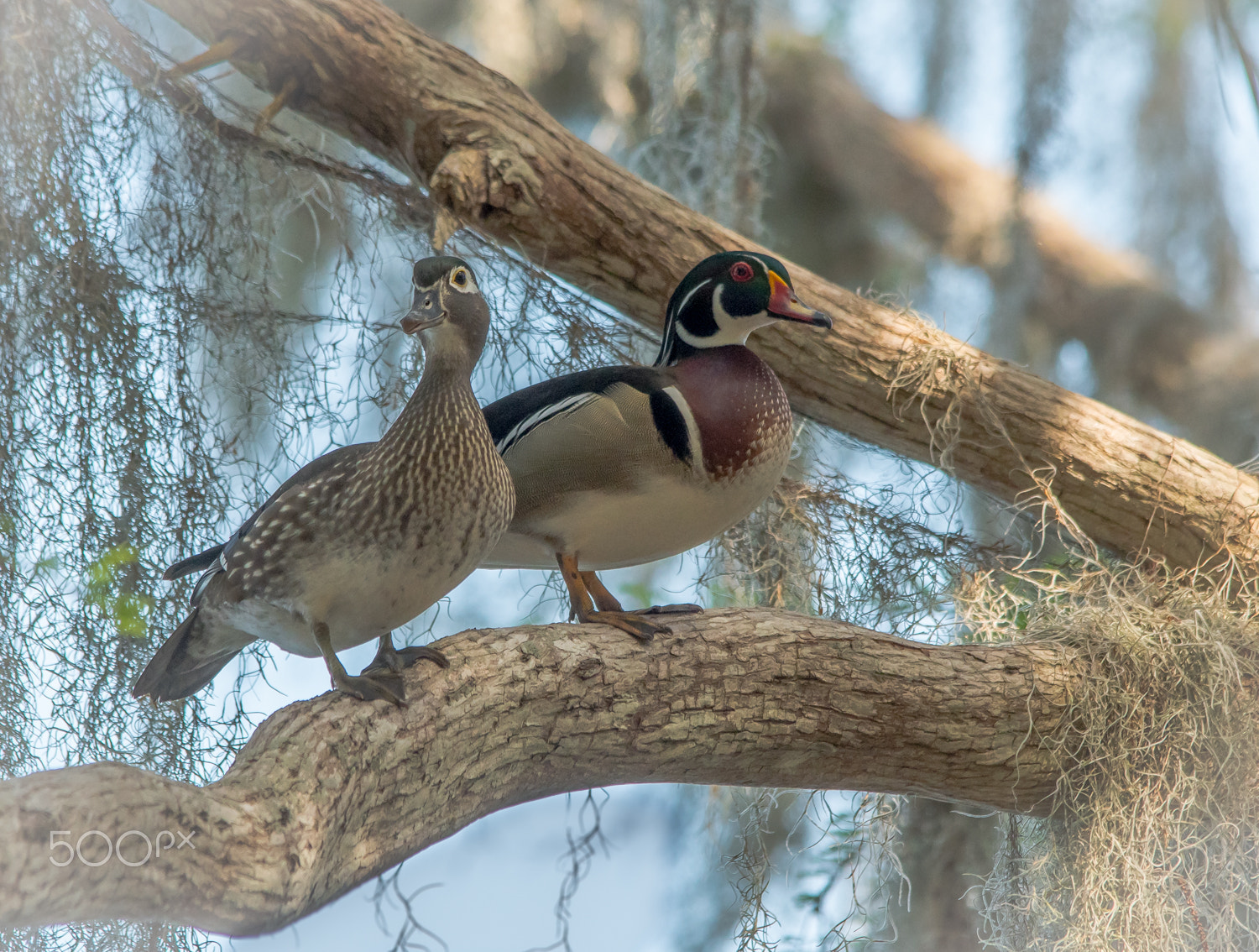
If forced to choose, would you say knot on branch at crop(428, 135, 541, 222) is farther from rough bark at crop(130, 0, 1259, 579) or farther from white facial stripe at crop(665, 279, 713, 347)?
white facial stripe at crop(665, 279, 713, 347)

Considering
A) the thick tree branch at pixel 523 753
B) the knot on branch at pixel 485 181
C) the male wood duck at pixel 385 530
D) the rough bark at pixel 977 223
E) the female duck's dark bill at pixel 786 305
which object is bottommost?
the thick tree branch at pixel 523 753

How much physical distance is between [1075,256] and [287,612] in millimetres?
4661

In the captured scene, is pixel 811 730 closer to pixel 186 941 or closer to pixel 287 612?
pixel 287 612

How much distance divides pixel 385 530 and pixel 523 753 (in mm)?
420

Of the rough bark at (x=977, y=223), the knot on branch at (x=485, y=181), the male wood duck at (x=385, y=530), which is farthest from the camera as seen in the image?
the rough bark at (x=977, y=223)

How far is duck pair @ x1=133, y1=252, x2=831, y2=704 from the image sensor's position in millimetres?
1555

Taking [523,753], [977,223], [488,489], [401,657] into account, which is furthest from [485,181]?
[977,223]

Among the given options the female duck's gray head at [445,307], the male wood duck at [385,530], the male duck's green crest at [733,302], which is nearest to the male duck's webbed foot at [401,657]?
the male wood duck at [385,530]

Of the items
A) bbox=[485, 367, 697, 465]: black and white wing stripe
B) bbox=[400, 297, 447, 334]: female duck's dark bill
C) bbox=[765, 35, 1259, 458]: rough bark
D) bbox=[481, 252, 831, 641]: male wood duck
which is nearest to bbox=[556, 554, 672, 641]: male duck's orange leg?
bbox=[481, 252, 831, 641]: male wood duck

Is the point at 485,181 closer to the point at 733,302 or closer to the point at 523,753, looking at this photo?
the point at 733,302

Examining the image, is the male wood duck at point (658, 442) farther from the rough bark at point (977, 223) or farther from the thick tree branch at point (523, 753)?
the rough bark at point (977, 223)

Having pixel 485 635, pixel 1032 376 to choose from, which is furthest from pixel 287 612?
pixel 1032 376

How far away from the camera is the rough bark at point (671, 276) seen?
211 cm

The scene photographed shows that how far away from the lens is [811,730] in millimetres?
1933
